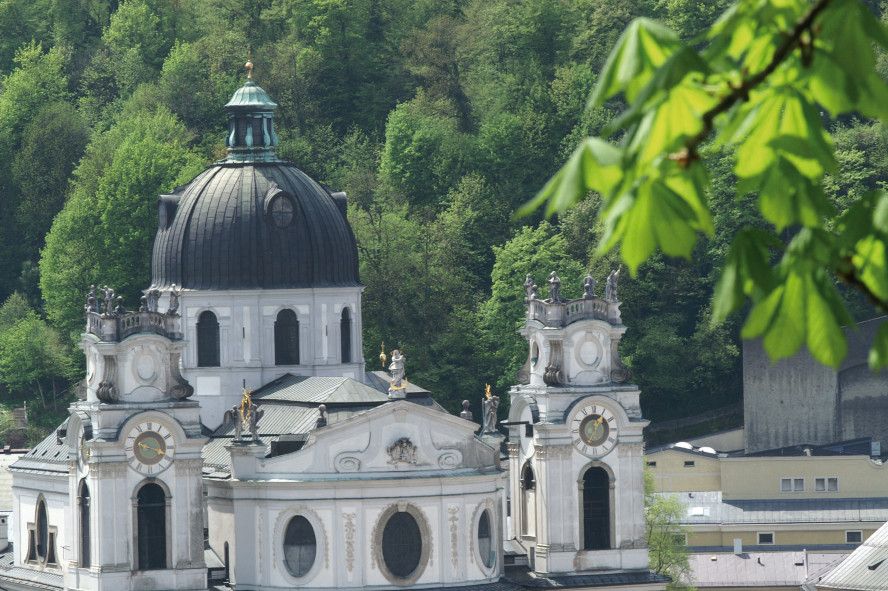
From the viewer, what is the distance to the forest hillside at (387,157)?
301 feet

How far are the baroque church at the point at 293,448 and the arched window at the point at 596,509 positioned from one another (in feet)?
0.15

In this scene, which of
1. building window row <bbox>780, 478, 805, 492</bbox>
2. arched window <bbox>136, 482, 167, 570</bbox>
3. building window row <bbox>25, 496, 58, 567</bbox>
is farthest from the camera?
building window row <bbox>780, 478, 805, 492</bbox>

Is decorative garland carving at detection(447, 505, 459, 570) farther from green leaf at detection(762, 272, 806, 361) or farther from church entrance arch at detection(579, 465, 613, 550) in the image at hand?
green leaf at detection(762, 272, 806, 361)

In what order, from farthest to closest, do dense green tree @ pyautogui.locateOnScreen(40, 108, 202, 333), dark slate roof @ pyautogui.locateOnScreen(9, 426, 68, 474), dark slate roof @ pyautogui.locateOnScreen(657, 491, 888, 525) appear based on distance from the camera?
1. dense green tree @ pyautogui.locateOnScreen(40, 108, 202, 333)
2. dark slate roof @ pyautogui.locateOnScreen(657, 491, 888, 525)
3. dark slate roof @ pyautogui.locateOnScreen(9, 426, 68, 474)

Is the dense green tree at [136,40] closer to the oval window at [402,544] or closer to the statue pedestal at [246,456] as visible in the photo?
the statue pedestal at [246,456]

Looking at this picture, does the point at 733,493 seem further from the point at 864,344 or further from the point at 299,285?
the point at 299,285

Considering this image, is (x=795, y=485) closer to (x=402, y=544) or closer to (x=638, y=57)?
(x=402, y=544)

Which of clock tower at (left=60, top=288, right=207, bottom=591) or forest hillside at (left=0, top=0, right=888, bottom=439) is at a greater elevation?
forest hillside at (left=0, top=0, right=888, bottom=439)

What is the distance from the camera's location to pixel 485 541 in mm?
62906

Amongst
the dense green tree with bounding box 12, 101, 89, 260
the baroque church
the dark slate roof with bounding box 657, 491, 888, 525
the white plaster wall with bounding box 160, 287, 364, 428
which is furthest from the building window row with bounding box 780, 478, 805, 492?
the dense green tree with bounding box 12, 101, 89, 260

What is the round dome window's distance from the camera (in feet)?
226

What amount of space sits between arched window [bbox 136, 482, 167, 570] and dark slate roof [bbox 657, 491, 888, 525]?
2888 cm

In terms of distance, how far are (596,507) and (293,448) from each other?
754 cm

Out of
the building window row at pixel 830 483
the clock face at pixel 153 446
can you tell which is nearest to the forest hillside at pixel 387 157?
the building window row at pixel 830 483
